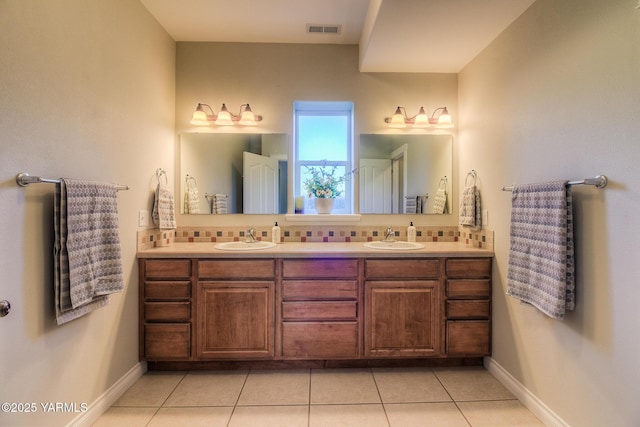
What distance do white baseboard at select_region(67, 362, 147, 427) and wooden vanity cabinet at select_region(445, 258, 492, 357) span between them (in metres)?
2.12

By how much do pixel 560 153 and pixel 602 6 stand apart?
62cm

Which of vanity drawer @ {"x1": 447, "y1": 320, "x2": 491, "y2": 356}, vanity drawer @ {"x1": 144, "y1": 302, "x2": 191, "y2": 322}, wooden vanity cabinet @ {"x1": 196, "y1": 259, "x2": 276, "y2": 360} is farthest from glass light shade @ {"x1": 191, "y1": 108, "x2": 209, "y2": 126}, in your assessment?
vanity drawer @ {"x1": 447, "y1": 320, "x2": 491, "y2": 356}

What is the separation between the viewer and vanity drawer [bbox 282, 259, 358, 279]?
6.52ft

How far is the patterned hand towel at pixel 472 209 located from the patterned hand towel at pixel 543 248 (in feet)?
1.60

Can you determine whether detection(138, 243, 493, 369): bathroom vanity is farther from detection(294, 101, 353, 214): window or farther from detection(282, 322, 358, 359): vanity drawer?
detection(294, 101, 353, 214): window

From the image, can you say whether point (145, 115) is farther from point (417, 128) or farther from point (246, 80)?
point (417, 128)

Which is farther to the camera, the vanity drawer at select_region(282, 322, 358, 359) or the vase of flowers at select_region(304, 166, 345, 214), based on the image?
the vase of flowers at select_region(304, 166, 345, 214)

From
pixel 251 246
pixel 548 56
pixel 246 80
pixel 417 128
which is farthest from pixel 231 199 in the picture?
pixel 548 56

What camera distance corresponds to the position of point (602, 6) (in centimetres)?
124

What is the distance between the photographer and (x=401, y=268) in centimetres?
201

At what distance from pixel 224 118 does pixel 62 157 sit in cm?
125

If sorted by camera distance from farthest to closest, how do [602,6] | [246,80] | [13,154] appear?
[246,80] < [602,6] < [13,154]

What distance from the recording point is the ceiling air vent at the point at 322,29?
2258mm

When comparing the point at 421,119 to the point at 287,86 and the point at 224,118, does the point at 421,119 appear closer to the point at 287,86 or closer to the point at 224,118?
the point at 287,86
